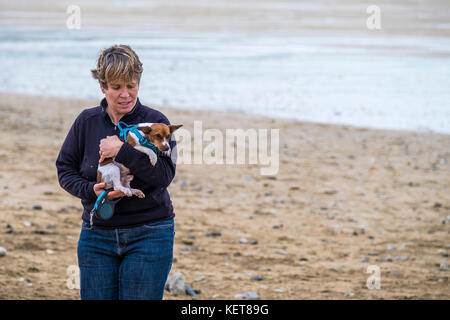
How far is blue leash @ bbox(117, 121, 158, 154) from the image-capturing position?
3477 millimetres

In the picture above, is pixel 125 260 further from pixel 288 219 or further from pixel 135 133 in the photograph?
pixel 288 219

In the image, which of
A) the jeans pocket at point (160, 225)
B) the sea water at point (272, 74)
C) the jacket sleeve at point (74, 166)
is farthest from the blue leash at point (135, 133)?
the sea water at point (272, 74)

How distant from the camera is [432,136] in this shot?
47.4ft

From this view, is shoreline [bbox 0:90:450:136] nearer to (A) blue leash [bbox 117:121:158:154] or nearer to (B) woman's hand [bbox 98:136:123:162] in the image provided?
(A) blue leash [bbox 117:121:158:154]

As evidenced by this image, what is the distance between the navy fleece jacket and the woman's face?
73 mm

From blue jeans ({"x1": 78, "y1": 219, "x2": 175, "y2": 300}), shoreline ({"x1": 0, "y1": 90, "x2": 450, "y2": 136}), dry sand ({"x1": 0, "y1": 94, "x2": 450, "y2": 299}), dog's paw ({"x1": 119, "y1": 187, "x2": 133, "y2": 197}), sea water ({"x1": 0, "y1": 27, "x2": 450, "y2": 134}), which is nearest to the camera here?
dog's paw ({"x1": 119, "y1": 187, "x2": 133, "y2": 197})

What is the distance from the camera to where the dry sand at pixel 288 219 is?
6.64 meters

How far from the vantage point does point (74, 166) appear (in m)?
3.73

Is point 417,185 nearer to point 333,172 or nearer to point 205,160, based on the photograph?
point 333,172

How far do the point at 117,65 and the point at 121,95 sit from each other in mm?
160

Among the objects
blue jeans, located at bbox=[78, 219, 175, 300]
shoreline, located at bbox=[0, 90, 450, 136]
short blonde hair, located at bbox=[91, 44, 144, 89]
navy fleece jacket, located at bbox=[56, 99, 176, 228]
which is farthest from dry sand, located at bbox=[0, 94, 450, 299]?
short blonde hair, located at bbox=[91, 44, 144, 89]

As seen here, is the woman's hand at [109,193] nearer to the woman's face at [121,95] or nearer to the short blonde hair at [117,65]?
the woman's face at [121,95]

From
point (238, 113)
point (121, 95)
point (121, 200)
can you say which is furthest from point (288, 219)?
point (238, 113)

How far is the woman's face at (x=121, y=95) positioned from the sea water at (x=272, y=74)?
12.7m
